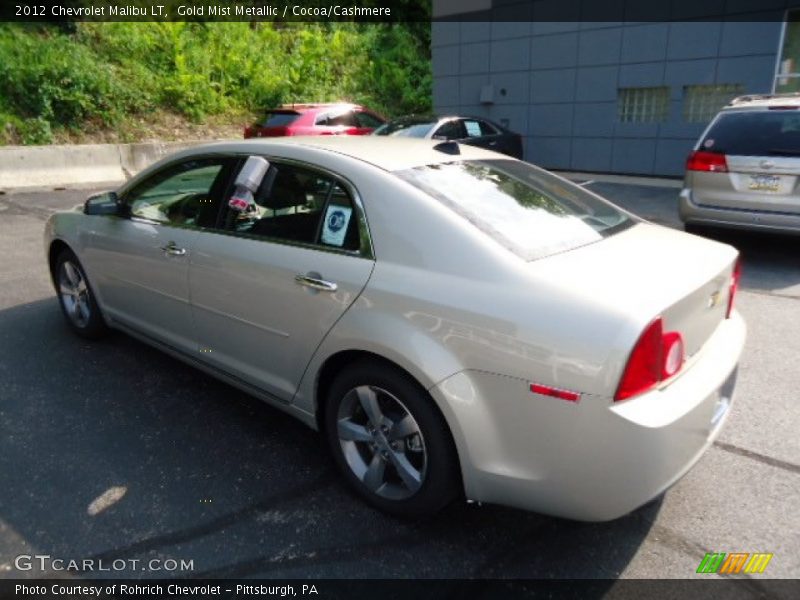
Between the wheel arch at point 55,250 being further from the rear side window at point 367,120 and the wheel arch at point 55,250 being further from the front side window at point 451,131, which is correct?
the rear side window at point 367,120

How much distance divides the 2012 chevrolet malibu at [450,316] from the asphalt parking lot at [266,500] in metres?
0.26

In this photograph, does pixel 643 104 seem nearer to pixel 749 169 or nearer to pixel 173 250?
pixel 749 169

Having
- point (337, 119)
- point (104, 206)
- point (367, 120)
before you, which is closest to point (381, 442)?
point (104, 206)

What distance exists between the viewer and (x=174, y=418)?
348cm

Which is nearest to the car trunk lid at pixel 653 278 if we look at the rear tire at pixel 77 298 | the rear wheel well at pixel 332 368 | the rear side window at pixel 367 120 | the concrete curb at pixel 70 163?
the rear wheel well at pixel 332 368

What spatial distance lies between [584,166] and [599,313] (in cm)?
1279

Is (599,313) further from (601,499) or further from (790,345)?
(790,345)

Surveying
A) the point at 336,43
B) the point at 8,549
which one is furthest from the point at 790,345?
the point at 336,43

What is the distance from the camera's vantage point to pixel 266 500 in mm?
2805

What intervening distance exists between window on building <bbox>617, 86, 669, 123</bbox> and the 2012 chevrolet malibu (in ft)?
35.1

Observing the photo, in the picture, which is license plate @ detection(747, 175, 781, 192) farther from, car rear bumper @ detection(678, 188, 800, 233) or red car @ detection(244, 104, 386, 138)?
red car @ detection(244, 104, 386, 138)

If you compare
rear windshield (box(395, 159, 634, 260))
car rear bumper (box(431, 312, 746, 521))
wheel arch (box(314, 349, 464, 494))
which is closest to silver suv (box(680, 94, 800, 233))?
rear windshield (box(395, 159, 634, 260))

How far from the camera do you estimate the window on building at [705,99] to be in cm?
1170

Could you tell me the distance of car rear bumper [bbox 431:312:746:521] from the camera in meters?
2.04
